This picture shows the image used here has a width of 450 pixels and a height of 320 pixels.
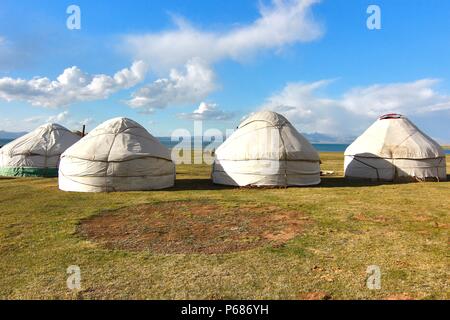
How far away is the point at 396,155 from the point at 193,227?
44.9 feet

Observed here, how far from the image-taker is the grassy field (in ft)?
15.9

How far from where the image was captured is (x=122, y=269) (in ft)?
18.4

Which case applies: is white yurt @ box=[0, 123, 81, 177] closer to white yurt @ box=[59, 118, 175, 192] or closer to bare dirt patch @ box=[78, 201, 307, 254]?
white yurt @ box=[59, 118, 175, 192]

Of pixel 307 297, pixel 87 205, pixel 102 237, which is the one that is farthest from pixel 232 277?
pixel 87 205

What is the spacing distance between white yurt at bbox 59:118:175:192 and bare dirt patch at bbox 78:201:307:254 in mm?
3651

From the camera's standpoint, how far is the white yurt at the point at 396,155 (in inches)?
712

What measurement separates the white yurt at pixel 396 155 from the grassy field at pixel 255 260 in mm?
7477

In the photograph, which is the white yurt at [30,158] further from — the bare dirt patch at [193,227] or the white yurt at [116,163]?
the bare dirt patch at [193,227]

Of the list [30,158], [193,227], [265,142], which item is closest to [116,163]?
[265,142]

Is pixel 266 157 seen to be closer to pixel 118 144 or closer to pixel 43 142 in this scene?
pixel 118 144

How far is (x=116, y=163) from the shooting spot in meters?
14.2

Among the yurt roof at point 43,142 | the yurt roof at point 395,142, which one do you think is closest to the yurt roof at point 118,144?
the yurt roof at point 43,142

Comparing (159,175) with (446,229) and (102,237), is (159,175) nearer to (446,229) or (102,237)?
(102,237)

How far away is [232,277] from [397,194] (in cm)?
1036
